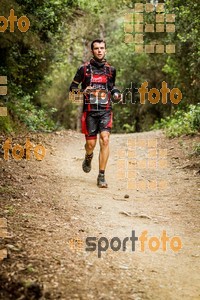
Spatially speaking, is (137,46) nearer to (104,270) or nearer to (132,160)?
(132,160)

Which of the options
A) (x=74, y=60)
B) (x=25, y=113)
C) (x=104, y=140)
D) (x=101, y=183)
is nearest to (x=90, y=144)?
(x=104, y=140)

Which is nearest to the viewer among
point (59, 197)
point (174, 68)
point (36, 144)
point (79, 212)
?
point (79, 212)

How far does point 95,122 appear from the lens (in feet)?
25.1

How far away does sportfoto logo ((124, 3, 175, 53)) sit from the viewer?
18.4m

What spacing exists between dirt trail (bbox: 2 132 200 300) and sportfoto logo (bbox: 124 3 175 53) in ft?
34.2

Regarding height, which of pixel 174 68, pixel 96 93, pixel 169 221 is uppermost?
pixel 174 68

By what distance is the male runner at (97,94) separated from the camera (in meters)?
7.34

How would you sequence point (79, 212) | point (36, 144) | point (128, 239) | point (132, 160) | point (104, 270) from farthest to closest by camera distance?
1. point (36, 144)
2. point (132, 160)
3. point (79, 212)
4. point (128, 239)
5. point (104, 270)

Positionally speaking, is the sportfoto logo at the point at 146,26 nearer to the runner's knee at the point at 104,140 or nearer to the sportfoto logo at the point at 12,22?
the sportfoto logo at the point at 12,22

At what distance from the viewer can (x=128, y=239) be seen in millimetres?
4898

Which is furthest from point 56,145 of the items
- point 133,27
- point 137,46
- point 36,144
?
point 137,46

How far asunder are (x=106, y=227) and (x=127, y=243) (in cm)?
54

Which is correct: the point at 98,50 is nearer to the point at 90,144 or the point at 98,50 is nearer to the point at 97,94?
the point at 97,94

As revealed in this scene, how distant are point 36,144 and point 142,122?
696 inches
